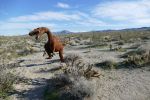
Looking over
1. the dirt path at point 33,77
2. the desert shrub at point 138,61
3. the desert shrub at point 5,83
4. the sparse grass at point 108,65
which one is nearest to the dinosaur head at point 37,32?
the dirt path at point 33,77

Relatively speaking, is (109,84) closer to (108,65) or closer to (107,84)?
(107,84)

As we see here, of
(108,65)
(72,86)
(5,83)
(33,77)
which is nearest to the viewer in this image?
(72,86)

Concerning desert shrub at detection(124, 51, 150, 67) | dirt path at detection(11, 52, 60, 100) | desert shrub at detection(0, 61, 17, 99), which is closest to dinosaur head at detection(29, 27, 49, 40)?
dirt path at detection(11, 52, 60, 100)

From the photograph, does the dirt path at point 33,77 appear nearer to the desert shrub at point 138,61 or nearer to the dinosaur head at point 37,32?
the dinosaur head at point 37,32

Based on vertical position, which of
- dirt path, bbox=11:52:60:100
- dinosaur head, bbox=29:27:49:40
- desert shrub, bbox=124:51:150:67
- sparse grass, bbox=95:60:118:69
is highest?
dinosaur head, bbox=29:27:49:40

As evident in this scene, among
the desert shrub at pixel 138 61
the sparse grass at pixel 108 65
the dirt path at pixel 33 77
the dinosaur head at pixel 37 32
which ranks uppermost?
the dinosaur head at pixel 37 32

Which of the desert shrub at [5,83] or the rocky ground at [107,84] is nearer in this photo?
the rocky ground at [107,84]

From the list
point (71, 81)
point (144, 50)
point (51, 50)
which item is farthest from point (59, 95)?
point (144, 50)

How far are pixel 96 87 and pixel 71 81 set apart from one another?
38.0 inches

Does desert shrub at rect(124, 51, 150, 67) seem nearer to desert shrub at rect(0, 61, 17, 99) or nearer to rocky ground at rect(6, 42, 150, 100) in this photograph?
rocky ground at rect(6, 42, 150, 100)

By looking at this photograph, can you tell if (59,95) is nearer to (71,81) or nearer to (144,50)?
(71,81)

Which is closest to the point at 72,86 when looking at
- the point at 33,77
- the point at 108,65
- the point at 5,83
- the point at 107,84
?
the point at 107,84

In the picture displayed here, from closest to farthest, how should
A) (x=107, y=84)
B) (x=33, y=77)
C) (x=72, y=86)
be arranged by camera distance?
(x=72, y=86), (x=107, y=84), (x=33, y=77)

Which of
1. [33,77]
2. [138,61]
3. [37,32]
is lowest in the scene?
[33,77]
